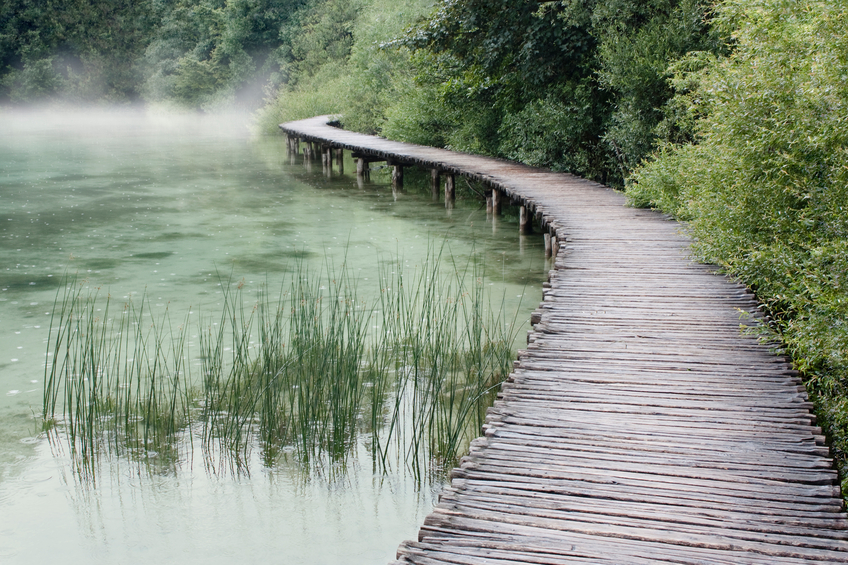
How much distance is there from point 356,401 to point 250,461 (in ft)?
2.15

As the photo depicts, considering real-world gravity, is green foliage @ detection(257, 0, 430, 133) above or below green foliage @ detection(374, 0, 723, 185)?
above

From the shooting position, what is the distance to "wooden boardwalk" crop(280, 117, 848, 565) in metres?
2.34

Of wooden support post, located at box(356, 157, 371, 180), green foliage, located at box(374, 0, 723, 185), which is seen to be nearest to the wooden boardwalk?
green foliage, located at box(374, 0, 723, 185)

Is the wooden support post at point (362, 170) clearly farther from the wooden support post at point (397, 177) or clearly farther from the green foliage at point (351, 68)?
the green foliage at point (351, 68)

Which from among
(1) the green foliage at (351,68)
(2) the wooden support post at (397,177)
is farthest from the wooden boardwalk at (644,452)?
(1) the green foliage at (351,68)

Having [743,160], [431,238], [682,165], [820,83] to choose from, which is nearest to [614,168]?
[431,238]

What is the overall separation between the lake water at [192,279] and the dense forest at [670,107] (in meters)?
1.54

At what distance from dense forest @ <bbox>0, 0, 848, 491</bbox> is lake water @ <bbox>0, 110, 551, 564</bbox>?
1.54m

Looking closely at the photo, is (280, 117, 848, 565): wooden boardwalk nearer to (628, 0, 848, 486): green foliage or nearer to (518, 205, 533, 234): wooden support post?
(628, 0, 848, 486): green foliage

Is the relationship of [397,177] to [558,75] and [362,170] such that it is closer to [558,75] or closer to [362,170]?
[362,170]

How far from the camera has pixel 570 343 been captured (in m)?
4.02

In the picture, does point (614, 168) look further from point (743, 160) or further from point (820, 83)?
point (820, 83)

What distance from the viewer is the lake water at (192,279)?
10.9 ft

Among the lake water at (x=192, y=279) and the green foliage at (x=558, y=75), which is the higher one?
the green foliage at (x=558, y=75)
